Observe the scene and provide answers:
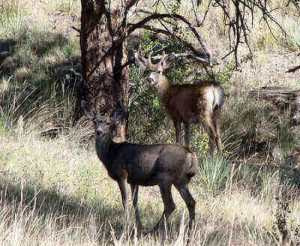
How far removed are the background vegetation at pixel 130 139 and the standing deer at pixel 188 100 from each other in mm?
244

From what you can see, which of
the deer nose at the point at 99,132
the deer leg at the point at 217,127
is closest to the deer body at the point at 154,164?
the deer nose at the point at 99,132

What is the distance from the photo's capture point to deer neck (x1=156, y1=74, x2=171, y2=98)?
1425 centimetres

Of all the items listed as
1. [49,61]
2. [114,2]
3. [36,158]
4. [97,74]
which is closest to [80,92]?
[97,74]

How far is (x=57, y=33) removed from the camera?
19141 mm

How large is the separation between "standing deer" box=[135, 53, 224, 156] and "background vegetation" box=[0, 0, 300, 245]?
24 centimetres

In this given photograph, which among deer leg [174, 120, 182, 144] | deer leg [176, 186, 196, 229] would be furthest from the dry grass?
deer leg [174, 120, 182, 144]

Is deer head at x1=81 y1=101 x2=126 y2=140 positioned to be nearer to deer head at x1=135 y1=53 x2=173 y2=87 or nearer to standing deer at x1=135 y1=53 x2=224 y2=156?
standing deer at x1=135 y1=53 x2=224 y2=156

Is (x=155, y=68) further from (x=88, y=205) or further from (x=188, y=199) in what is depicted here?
(x=188, y=199)

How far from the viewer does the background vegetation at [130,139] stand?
7.44 metres

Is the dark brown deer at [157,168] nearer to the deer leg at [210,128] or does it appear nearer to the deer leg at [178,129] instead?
the deer leg at [178,129]

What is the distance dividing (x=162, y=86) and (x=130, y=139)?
130 cm

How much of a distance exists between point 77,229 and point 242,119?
28.7 ft

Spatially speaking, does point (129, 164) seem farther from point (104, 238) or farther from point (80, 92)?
point (80, 92)

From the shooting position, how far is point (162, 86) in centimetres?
1436
